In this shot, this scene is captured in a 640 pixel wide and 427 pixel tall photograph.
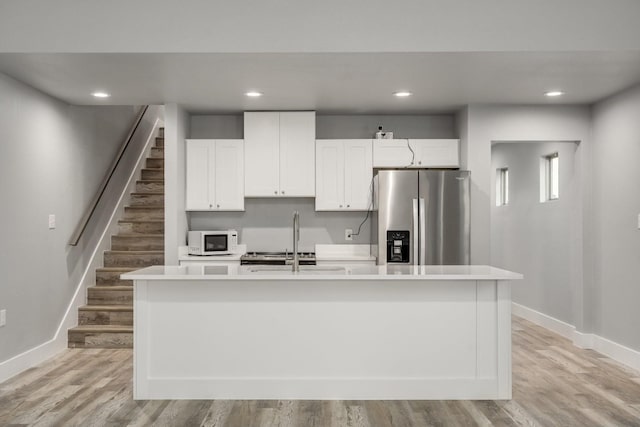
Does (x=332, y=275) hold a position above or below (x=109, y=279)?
above

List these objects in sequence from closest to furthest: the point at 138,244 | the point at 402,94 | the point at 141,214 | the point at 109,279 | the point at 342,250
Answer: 1. the point at 402,94
2. the point at 109,279
3. the point at 342,250
4. the point at 138,244
5. the point at 141,214

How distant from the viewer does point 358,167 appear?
224 inches

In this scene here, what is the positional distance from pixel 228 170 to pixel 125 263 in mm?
1598

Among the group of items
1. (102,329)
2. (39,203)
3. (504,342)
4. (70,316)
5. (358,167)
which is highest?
(358,167)

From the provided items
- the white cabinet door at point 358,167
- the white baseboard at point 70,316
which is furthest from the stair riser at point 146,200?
the white cabinet door at point 358,167

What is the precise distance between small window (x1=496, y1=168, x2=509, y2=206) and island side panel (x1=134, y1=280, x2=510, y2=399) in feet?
13.7

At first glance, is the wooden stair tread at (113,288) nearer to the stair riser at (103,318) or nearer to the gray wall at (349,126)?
the stair riser at (103,318)

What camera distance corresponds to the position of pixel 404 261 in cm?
528

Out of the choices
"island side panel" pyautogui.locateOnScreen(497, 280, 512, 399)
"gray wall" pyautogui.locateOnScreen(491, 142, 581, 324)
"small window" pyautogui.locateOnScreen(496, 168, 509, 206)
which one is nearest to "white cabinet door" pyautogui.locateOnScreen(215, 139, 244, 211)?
"island side panel" pyautogui.locateOnScreen(497, 280, 512, 399)

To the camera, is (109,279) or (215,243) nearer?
(215,243)

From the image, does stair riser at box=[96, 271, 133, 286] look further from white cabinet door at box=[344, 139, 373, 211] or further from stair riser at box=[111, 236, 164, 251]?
white cabinet door at box=[344, 139, 373, 211]

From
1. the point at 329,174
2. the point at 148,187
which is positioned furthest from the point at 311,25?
the point at 148,187

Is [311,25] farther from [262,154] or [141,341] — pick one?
[141,341]

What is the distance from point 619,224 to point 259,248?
11.5ft
